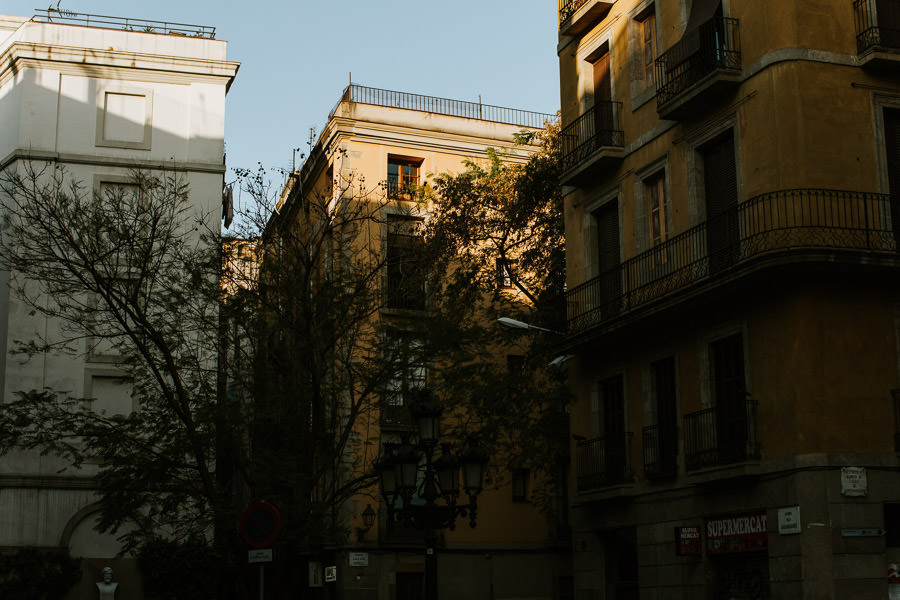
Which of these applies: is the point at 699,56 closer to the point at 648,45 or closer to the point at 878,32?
the point at 648,45

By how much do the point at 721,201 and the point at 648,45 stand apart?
15.2 ft

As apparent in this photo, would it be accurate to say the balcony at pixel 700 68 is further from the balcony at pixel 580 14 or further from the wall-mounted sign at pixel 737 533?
the wall-mounted sign at pixel 737 533

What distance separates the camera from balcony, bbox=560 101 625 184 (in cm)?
2423

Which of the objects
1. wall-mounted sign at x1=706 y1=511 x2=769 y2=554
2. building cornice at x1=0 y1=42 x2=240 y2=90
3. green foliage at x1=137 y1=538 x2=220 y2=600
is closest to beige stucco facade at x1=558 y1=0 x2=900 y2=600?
wall-mounted sign at x1=706 y1=511 x2=769 y2=554

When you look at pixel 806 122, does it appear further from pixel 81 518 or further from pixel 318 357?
pixel 81 518

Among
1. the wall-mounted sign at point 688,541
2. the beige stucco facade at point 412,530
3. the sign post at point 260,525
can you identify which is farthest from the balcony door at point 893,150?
the beige stucco facade at point 412,530

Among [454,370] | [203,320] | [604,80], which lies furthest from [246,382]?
[604,80]

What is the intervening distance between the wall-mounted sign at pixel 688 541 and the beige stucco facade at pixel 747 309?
80mm

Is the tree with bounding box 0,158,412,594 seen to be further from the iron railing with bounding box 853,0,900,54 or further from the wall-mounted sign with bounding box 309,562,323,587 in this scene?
the wall-mounted sign with bounding box 309,562,323,587

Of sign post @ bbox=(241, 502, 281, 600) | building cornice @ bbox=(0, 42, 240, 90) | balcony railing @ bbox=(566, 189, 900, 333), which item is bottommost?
sign post @ bbox=(241, 502, 281, 600)

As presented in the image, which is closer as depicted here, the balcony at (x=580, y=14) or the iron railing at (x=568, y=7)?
the balcony at (x=580, y=14)

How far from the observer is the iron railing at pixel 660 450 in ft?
70.3

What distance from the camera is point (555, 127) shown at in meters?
34.3

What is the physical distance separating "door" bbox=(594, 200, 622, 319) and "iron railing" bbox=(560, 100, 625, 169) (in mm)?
1298
